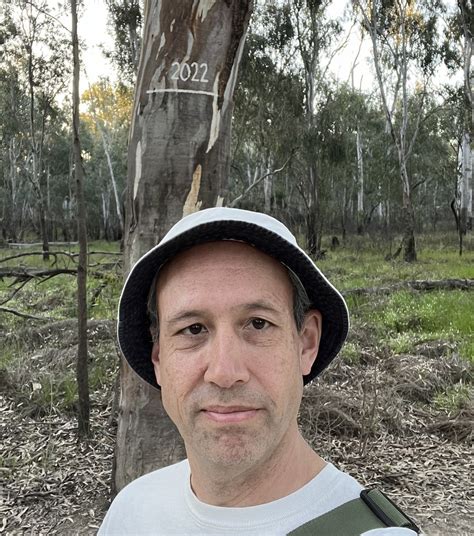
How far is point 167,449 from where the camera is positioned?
2.79 metres

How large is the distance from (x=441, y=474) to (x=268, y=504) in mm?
3055

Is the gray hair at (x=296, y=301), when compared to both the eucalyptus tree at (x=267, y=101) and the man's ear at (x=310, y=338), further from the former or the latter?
the eucalyptus tree at (x=267, y=101)

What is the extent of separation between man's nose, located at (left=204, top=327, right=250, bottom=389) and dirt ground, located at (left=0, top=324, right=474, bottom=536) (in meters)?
2.43

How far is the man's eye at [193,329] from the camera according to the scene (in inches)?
42.4

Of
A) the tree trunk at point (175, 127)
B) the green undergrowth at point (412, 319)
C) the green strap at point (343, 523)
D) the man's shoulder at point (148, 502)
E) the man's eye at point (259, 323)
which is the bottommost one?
the green undergrowth at point (412, 319)

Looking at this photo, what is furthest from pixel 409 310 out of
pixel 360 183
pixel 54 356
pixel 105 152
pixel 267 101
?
pixel 105 152

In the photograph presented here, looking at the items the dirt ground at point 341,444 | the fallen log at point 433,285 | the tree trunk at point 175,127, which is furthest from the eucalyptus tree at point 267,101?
the tree trunk at point 175,127

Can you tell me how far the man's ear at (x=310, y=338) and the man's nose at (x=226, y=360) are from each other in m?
0.21

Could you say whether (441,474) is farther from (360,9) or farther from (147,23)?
(360,9)

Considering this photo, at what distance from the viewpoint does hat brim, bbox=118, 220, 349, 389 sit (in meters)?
1.06

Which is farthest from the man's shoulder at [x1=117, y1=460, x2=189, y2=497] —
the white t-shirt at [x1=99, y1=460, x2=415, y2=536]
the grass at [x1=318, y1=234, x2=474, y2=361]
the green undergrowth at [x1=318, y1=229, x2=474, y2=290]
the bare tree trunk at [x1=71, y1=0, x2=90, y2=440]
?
the green undergrowth at [x1=318, y1=229, x2=474, y2=290]

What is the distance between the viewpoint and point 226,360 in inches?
39.1

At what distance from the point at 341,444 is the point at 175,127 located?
2510 mm

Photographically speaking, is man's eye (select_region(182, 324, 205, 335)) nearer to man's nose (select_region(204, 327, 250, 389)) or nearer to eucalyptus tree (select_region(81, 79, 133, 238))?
man's nose (select_region(204, 327, 250, 389))
